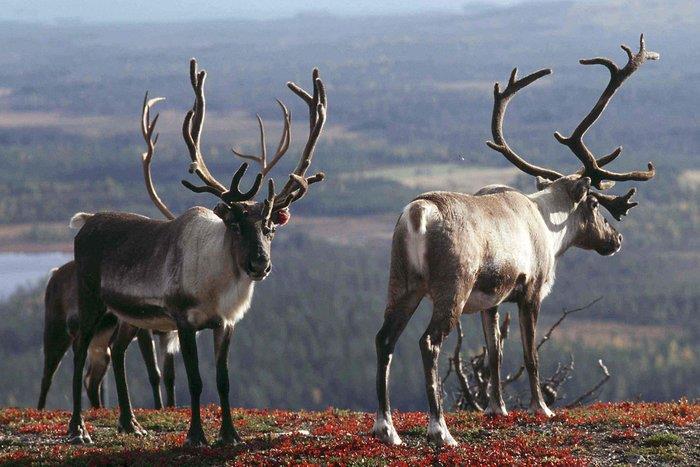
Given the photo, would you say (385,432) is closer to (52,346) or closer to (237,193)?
(237,193)

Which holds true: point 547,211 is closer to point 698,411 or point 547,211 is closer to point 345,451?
point 698,411

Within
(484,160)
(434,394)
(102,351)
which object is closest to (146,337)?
(102,351)

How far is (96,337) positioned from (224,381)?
391 centimetres

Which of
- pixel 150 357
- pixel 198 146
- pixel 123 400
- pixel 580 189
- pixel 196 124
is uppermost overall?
pixel 196 124

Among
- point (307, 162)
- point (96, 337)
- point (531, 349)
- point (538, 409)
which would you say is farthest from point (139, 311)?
point (538, 409)

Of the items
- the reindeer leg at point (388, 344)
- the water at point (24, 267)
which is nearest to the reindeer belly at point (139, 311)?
the reindeer leg at point (388, 344)

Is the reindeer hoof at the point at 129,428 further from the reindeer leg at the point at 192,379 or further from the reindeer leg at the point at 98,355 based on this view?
the reindeer leg at the point at 192,379

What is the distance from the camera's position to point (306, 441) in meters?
12.8

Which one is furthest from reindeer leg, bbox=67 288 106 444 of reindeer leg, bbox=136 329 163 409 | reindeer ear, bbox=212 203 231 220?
reindeer leg, bbox=136 329 163 409

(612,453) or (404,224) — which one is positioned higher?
(404,224)

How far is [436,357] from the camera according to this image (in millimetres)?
12141

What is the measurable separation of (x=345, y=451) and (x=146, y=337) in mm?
5779

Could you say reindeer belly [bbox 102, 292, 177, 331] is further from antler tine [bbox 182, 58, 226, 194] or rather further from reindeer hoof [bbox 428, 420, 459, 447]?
reindeer hoof [bbox 428, 420, 459, 447]

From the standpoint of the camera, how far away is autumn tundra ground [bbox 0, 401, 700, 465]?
1195 centimetres
